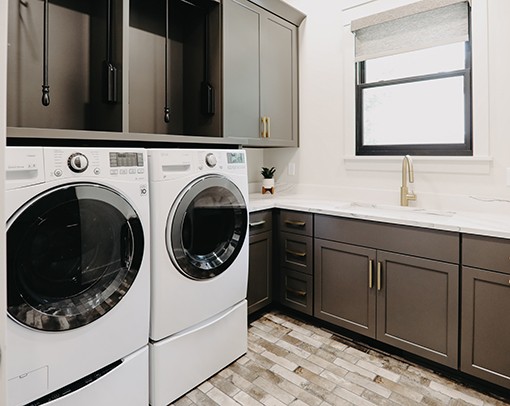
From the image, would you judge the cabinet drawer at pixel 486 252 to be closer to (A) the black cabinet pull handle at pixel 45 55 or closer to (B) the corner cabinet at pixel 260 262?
(B) the corner cabinet at pixel 260 262

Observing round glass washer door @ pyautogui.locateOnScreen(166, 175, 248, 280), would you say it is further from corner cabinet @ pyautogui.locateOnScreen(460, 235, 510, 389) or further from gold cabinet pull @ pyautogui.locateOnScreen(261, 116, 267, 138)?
corner cabinet @ pyautogui.locateOnScreen(460, 235, 510, 389)

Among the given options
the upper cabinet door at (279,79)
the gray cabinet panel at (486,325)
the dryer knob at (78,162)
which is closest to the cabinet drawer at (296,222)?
the upper cabinet door at (279,79)

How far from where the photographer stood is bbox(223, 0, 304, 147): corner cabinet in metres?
2.53

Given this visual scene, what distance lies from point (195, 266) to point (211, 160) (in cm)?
56

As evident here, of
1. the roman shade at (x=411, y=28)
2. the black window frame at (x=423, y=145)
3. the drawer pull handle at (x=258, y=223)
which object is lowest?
the drawer pull handle at (x=258, y=223)

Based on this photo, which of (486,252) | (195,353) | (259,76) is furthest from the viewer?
(259,76)

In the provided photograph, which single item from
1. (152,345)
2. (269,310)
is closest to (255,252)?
(269,310)

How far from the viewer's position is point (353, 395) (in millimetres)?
1872

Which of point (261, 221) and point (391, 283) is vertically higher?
point (261, 221)

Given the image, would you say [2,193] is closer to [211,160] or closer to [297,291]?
[211,160]

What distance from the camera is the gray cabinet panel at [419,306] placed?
196 centimetres

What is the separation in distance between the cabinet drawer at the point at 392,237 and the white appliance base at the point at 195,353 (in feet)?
2.46

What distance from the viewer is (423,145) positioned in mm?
2605

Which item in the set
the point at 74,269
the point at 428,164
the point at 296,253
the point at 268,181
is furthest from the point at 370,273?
the point at 74,269
